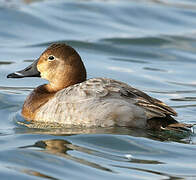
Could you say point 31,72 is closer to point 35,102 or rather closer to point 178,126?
point 35,102

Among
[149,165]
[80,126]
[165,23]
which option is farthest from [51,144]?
[165,23]

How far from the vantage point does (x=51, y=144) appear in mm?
6895

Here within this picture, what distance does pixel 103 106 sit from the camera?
7383 millimetres

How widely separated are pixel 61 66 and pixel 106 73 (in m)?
3.20

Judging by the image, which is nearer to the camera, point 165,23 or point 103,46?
point 103,46

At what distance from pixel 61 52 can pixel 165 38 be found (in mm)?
6532

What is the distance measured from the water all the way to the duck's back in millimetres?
140

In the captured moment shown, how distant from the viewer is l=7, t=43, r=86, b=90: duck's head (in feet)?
26.7

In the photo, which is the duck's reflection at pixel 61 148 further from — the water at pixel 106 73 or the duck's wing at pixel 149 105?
the duck's wing at pixel 149 105

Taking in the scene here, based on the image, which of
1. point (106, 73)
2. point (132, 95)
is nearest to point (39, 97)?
point (132, 95)

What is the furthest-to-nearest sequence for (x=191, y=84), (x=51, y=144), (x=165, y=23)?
(x=165, y=23), (x=191, y=84), (x=51, y=144)

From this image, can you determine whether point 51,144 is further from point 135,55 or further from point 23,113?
point 135,55

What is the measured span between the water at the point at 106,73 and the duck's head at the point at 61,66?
745 millimetres

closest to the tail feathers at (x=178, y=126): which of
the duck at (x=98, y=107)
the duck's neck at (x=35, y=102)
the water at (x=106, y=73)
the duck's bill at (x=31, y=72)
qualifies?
the duck at (x=98, y=107)
